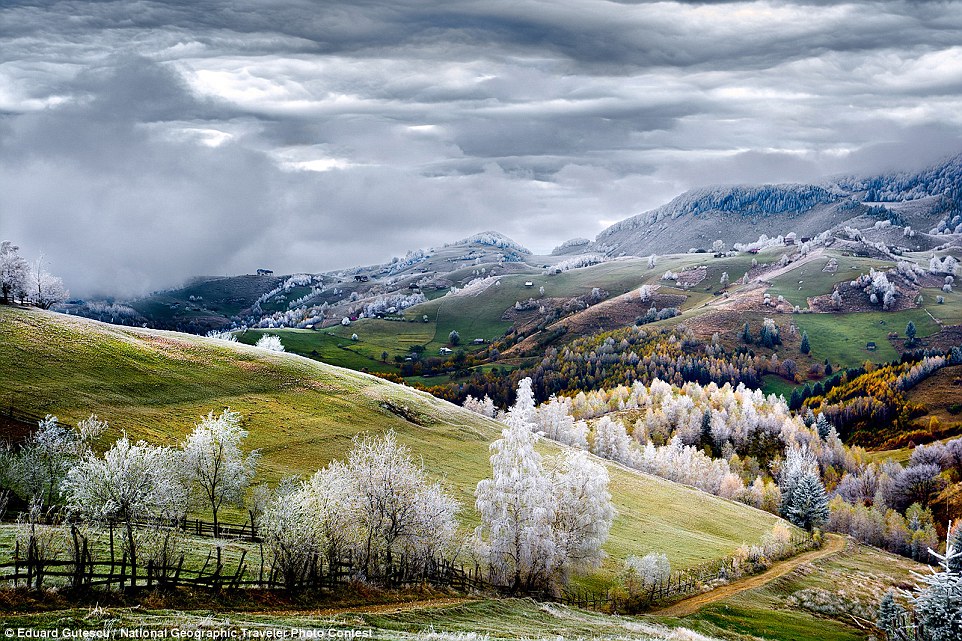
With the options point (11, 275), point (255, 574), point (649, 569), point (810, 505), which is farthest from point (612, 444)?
point (255, 574)

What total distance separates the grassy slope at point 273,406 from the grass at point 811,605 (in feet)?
33.5

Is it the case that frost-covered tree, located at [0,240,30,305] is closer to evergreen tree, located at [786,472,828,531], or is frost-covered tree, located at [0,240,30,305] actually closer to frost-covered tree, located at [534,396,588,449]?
frost-covered tree, located at [534,396,588,449]

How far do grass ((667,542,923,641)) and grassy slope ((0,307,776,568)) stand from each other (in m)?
10.2

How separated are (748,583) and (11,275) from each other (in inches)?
5398

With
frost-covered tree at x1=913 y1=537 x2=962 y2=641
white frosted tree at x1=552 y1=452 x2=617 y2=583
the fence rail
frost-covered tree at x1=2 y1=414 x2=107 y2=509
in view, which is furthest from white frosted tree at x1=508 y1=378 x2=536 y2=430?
frost-covered tree at x1=2 y1=414 x2=107 y2=509

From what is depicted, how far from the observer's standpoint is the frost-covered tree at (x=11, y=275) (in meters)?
121

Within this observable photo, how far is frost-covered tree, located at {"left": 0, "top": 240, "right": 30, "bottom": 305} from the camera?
12081 cm

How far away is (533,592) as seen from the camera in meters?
62.2

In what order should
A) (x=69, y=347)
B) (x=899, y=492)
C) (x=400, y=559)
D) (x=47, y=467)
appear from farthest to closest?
1. (x=899, y=492)
2. (x=69, y=347)
3. (x=47, y=467)
4. (x=400, y=559)

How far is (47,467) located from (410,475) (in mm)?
35416

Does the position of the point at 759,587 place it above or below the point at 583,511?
below

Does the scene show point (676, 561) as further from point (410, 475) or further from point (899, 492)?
point (899, 492)

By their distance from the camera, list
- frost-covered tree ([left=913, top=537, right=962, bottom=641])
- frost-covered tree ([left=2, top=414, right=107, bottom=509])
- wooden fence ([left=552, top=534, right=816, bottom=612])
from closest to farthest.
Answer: frost-covered tree ([left=913, top=537, right=962, bottom=641])
frost-covered tree ([left=2, top=414, right=107, bottom=509])
wooden fence ([left=552, top=534, right=816, bottom=612])

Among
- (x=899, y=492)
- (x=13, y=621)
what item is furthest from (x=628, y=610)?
(x=899, y=492)
